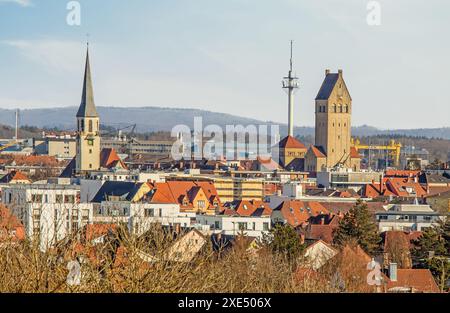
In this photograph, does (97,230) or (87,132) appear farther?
(87,132)

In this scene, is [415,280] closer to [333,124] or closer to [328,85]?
[328,85]

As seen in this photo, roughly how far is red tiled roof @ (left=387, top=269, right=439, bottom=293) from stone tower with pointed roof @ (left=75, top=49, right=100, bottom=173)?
159 feet

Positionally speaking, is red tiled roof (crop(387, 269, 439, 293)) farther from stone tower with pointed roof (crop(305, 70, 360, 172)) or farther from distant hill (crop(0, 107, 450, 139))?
distant hill (crop(0, 107, 450, 139))

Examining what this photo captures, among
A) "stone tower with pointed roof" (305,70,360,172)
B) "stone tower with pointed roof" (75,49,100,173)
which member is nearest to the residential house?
"stone tower with pointed roof" (75,49,100,173)

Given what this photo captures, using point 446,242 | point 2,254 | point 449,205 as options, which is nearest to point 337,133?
point 449,205

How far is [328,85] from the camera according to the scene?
79.5 m

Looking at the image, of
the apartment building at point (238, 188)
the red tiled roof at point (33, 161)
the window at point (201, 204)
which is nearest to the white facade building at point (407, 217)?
the window at point (201, 204)

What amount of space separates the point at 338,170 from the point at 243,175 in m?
4.93

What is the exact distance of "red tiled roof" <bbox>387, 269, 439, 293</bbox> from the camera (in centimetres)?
1900

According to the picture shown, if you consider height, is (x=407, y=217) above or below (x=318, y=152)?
below

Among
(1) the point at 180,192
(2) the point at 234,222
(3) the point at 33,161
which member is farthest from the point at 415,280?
(3) the point at 33,161

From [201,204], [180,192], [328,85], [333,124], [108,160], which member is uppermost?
[328,85]

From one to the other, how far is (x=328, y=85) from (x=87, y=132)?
50.8ft

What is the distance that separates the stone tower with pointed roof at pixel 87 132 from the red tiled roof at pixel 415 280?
48.4 metres
